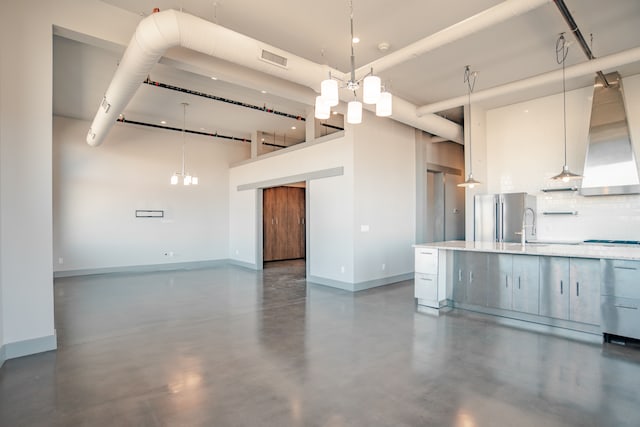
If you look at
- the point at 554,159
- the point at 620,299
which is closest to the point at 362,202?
Answer: the point at 554,159

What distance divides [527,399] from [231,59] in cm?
423

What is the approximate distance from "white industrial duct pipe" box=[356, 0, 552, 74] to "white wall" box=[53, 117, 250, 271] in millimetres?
7090

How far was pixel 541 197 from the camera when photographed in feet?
21.8

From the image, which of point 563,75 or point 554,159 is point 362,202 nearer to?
point 563,75

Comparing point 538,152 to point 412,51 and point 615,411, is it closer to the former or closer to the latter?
point 412,51

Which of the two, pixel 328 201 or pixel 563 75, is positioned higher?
pixel 563 75

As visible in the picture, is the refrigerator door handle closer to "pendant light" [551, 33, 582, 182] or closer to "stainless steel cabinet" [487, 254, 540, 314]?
"pendant light" [551, 33, 582, 182]

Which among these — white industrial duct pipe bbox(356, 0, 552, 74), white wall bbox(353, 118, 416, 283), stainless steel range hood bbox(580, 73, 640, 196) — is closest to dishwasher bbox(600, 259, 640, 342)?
stainless steel range hood bbox(580, 73, 640, 196)

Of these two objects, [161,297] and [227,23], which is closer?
[227,23]

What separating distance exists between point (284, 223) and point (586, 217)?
26.2ft

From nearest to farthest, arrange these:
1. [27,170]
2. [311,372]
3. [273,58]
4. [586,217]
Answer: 1. [311,372]
2. [27,170]
3. [273,58]
4. [586,217]

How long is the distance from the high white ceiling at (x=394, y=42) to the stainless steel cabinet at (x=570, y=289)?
2981 mm

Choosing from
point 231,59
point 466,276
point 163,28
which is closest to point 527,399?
point 466,276

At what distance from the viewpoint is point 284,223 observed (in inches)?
446
